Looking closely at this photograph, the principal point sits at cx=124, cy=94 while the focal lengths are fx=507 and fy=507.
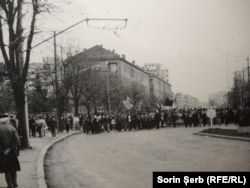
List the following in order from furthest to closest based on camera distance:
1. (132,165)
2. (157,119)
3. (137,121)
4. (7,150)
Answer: (157,119)
(137,121)
(132,165)
(7,150)

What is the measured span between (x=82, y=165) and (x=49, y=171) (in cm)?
125

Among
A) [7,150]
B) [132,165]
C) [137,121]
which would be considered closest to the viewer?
[7,150]

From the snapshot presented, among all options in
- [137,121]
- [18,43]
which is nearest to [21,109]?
[18,43]

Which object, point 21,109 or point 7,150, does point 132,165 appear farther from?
point 21,109

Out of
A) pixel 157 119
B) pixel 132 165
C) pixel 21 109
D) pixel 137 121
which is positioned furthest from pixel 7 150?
pixel 157 119

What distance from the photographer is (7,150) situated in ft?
35.8

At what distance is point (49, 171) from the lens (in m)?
15.3

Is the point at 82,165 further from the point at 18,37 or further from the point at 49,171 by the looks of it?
the point at 18,37

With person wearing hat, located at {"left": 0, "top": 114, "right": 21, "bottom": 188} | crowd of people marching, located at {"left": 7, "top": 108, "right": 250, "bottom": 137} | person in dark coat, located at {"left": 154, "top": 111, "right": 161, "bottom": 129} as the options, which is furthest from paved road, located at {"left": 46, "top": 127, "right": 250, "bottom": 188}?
person in dark coat, located at {"left": 154, "top": 111, "right": 161, "bottom": 129}

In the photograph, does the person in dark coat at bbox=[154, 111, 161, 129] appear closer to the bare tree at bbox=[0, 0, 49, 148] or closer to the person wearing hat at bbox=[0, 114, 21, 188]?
the bare tree at bbox=[0, 0, 49, 148]

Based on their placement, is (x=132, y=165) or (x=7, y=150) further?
(x=132, y=165)

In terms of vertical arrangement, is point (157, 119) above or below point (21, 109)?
below

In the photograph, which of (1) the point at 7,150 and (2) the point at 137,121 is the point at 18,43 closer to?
(1) the point at 7,150

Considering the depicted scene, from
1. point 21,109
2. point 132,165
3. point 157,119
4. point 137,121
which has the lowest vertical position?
point 132,165
